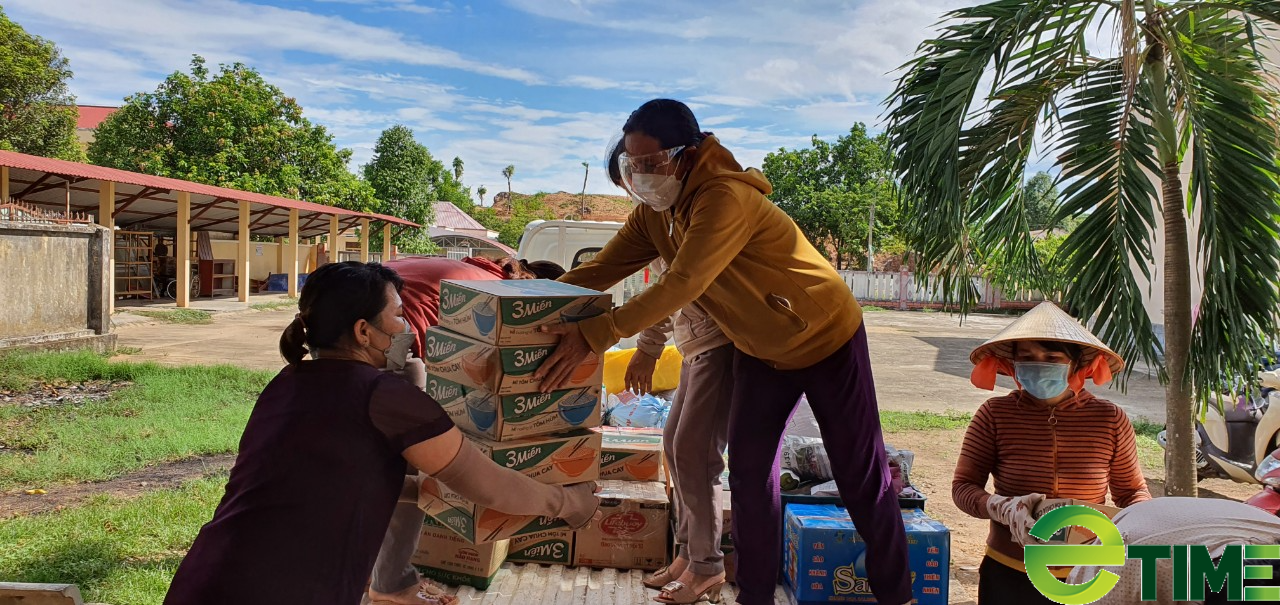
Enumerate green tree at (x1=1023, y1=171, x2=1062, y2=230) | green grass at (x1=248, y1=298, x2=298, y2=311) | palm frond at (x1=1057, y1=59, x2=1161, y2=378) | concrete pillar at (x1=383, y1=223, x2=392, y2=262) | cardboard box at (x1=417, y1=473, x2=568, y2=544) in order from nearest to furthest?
→ cardboard box at (x1=417, y1=473, x2=568, y2=544)
palm frond at (x1=1057, y1=59, x2=1161, y2=378)
green tree at (x1=1023, y1=171, x2=1062, y2=230)
green grass at (x1=248, y1=298, x2=298, y2=311)
concrete pillar at (x1=383, y1=223, x2=392, y2=262)

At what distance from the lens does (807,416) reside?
14.3 ft

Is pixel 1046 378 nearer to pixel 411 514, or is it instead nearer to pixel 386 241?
pixel 411 514

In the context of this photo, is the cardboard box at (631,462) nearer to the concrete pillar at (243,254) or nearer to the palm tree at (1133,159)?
the palm tree at (1133,159)

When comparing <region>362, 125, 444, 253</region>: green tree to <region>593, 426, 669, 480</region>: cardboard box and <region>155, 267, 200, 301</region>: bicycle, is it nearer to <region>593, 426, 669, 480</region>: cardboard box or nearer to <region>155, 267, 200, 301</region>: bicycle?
<region>155, 267, 200, 301</region>: bicycle

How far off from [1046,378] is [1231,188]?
4.84ft

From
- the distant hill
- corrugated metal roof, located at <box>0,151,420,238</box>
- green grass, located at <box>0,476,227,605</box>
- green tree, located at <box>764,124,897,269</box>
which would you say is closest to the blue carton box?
green grass, located at <box>0,476,227,605</box>

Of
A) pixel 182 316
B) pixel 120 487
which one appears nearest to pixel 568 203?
pixel 182 316

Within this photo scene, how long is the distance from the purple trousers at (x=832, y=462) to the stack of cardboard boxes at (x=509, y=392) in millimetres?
609

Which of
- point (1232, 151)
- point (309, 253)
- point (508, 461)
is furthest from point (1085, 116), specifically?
point (309, 253)

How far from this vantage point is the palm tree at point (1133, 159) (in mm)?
3295

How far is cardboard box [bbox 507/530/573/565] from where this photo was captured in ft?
11.7

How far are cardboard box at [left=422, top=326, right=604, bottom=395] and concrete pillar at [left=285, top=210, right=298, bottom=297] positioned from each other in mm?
22316

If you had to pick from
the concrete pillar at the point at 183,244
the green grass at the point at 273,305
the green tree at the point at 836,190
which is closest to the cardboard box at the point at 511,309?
the concrete pillar at the point at 183,244

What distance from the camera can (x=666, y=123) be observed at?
8.63 ft
